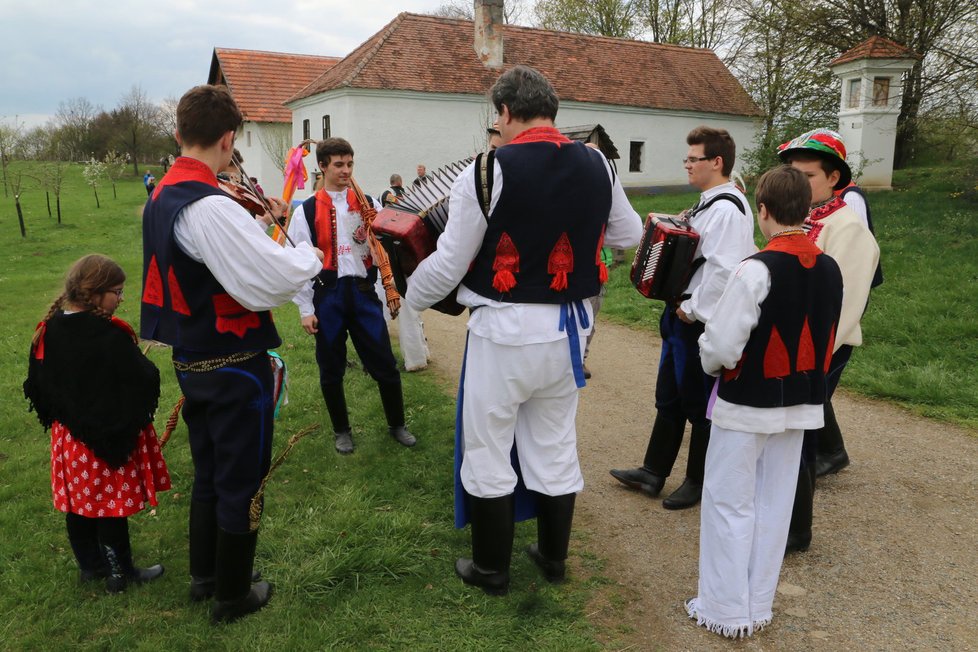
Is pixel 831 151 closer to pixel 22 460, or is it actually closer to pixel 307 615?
pixel 307 615

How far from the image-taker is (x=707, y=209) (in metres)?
3.64

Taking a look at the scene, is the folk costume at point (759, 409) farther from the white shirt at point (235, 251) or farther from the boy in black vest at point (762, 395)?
the white shirt at point (235, 251)

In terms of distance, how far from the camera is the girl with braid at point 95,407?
9.96ft

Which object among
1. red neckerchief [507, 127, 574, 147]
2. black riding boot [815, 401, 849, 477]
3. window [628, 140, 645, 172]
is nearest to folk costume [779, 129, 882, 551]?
black riding boot [815, 401, 849, 477]

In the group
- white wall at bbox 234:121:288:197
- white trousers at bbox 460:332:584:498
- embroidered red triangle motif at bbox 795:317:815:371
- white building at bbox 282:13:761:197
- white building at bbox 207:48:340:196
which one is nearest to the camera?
embroidered red triangle motif at bbox 795:317:815:371

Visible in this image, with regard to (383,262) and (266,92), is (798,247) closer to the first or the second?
(383,262)

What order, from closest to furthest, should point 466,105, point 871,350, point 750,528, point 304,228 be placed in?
point 750,528 → point 304,228 → point 871,350 → point 466,105

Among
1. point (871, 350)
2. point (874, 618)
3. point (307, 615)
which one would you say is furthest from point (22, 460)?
point (871, 350)

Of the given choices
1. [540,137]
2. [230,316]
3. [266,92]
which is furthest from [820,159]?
[266,92]

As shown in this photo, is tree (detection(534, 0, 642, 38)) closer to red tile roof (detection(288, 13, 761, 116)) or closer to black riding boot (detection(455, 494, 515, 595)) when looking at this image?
red tile roof (detection(288, 13, 761, 116))

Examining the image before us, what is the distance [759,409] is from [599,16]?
3723cm

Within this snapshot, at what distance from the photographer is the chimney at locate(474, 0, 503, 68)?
24953mm

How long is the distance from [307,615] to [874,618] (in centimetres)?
248

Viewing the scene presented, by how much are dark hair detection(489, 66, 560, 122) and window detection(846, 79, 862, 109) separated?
1653 cm
